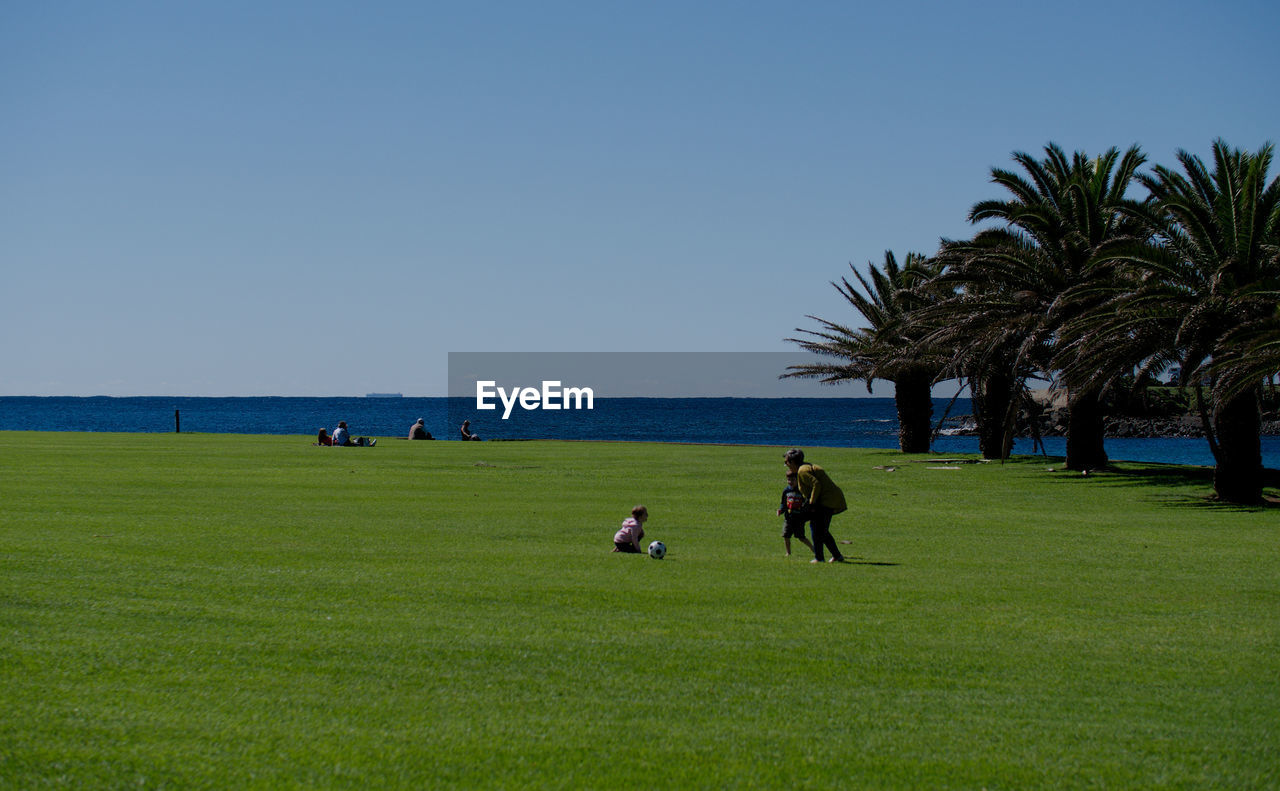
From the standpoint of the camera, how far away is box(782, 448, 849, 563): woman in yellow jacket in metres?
14.0

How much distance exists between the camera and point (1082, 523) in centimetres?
1977

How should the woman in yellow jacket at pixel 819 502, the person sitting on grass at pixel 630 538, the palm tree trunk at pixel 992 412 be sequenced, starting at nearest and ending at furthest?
the woman in yellow jacket at pixel 819 502 < the person sitting on grass at pixel 630 538 < the palm tree trunk at pixel 992 412

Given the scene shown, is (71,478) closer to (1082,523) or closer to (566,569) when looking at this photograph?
(566,569)

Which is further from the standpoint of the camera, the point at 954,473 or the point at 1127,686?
the point at 954,473

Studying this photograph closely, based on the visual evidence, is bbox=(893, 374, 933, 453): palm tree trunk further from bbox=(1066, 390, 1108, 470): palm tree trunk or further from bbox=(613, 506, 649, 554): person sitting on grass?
bbox=(613, 506, 649, 554): person sitting on grass

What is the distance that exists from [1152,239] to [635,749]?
79.4ft

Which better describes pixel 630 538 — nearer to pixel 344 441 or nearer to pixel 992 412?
pixel 992 412

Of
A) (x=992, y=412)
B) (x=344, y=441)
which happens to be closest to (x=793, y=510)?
(x=992, y=412)

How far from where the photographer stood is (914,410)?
147 ft

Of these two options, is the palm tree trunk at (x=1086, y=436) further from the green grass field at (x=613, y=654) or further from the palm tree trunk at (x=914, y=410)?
the green grass field at (x=613, y=654)

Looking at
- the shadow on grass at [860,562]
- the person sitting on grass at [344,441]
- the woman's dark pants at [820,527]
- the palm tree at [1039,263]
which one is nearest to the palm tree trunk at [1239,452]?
the palm tree at [1039,263]

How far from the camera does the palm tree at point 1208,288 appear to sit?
76.6 feet

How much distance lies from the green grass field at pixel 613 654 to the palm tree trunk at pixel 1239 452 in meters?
6.89

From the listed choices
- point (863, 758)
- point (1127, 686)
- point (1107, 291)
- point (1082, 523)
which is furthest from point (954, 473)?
point (863, 758)
